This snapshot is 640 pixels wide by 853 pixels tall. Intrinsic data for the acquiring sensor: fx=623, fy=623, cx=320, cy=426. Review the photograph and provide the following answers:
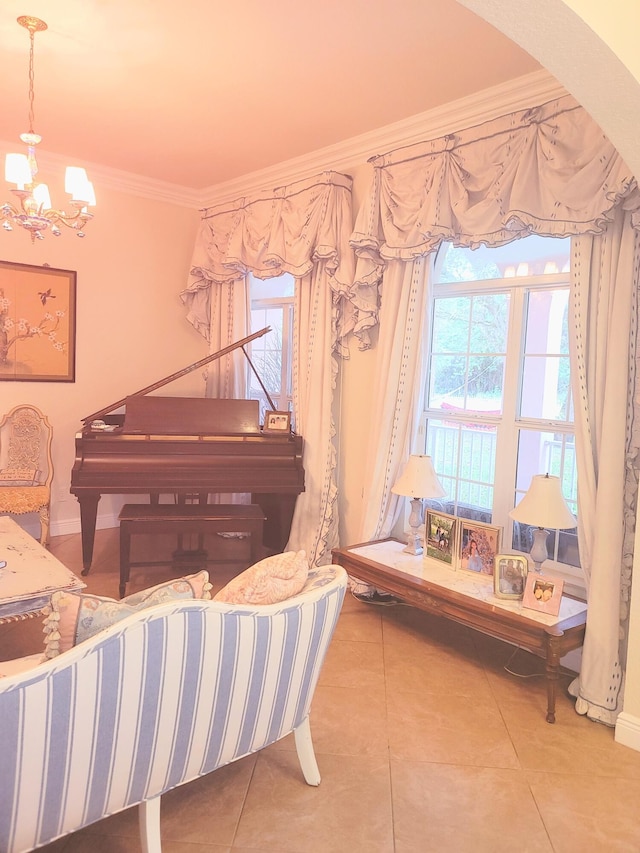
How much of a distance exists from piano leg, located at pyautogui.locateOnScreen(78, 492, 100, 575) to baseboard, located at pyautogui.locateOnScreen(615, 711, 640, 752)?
10.4 ft

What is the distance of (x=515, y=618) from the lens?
277cm

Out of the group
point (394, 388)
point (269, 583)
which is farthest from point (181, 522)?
point (269, 583)

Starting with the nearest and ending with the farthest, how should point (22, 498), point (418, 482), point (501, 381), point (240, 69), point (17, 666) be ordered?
point (17, 666) → point (240, 69) → point (418, 482) → point (501, 381) → point (22, 498)

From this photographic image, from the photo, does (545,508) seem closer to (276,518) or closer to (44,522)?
(276,518)

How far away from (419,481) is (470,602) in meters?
0.71

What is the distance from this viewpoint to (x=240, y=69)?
3.09 m

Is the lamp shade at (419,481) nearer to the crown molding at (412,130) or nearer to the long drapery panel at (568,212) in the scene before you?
the long drapery panel at (568,212)

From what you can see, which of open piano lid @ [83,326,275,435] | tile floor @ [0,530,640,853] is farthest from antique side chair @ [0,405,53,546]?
tile floor @ [0,530,640,853]

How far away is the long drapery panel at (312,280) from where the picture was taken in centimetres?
405

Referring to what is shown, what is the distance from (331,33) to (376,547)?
2.62 meters

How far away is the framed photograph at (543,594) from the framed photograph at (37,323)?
3823 mm

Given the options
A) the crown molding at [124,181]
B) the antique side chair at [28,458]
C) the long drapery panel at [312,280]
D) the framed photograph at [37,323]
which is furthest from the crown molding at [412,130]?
the antique side chair at [28,458]

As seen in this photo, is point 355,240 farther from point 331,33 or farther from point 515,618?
point 515,618

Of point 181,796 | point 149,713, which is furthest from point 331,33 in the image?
point 181,796
